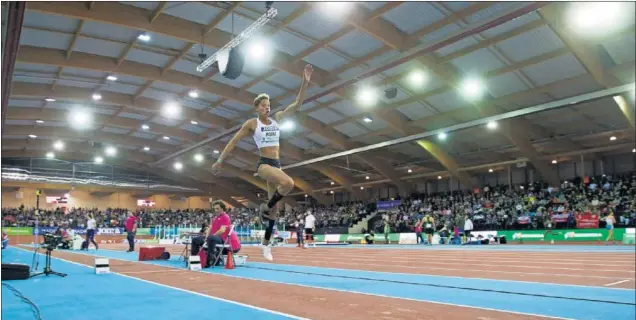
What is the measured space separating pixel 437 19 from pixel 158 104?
679 inches

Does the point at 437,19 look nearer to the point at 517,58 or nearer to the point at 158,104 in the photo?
the point at 517,58

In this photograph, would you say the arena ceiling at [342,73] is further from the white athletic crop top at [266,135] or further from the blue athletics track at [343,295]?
the white athletic crop top at [266,135]

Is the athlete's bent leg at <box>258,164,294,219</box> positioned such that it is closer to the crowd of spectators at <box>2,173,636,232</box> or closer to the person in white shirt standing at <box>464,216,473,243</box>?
the crowd of spectators at <box>2,173,636,232</box>

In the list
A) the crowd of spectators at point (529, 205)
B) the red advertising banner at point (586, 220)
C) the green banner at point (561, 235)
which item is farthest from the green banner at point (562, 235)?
the crowd of spectators at point (529, 205)

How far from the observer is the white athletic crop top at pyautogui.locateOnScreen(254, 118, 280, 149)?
565 centimetres

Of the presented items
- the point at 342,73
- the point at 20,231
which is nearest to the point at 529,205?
the point at 342,73

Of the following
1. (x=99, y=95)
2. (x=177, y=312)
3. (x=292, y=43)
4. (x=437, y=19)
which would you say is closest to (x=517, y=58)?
(x=437, y=19)

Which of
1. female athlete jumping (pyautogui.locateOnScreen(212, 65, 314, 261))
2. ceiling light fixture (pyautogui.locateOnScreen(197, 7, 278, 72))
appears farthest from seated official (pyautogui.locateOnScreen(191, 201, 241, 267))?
female athlete jumping (pyautogui.locateOnScreen(212, 65, 314, 261))

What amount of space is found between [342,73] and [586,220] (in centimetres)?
1548

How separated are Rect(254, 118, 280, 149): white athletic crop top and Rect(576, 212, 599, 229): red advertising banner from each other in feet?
80.5

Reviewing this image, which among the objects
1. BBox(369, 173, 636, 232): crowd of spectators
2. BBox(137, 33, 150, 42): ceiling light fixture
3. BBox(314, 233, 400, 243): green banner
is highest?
BBox(137, 33, 150, 42): ceiling light fixture

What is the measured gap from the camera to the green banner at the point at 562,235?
2384 centimetres

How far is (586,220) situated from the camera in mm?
25188

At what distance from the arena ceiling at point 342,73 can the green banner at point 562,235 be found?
204 inches
